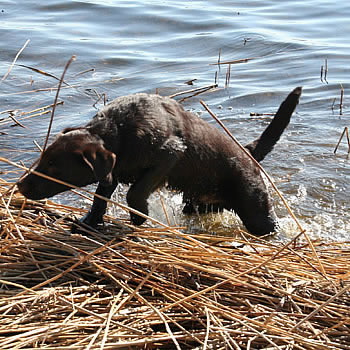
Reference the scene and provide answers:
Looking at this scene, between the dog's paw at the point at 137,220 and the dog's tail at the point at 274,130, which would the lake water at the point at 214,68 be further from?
the dog's paw at the point at 137,220

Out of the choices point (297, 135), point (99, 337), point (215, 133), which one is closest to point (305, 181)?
point (297, 135)

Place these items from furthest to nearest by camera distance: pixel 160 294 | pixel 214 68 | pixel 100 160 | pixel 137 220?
pixel 214 68
pixel 137 220
pixel 100 160
pixel 160 294

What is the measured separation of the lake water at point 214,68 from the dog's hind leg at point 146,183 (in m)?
1.33

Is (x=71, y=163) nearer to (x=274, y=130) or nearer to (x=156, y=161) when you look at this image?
(x=156, y=161)

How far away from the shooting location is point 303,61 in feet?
35.6

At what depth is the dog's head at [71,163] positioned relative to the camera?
4.17 metres

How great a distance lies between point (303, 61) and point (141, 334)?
8368 millimetres

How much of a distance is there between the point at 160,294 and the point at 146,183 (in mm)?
1151

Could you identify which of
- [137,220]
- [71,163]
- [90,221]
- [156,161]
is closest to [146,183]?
[156,161]

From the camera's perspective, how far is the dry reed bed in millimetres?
3258

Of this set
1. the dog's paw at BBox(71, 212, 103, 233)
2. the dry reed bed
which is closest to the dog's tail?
the dry reed bed

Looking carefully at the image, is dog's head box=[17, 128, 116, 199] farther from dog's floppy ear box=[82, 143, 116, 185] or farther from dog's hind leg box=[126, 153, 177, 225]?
dog's hind leg box=[126, 153, 177, 225]

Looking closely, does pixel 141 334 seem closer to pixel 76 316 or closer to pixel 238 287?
pixel 76 316

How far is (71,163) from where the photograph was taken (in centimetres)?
420
